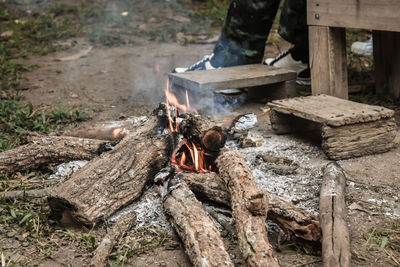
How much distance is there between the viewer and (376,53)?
4875mm

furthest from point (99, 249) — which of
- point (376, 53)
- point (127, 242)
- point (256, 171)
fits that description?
point (376, 53)

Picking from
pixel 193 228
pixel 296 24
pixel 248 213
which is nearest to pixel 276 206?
pixel 248 213

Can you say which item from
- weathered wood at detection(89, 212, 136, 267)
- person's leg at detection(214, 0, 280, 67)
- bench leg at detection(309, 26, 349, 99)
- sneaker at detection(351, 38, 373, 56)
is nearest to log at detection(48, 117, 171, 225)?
weathered wood at detection(89, 212, 136, 267)

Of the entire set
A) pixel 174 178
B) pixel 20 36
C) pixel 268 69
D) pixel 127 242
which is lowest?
pixel 127 242

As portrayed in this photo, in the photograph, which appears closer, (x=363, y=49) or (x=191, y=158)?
(x=191, y=158)

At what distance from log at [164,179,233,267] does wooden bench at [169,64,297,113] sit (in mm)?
1776

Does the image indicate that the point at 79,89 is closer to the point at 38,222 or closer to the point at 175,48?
the point at 175,48

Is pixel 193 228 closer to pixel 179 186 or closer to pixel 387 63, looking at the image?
pixel 179 186

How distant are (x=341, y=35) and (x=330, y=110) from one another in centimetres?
109

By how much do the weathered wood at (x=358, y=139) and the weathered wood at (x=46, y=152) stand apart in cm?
164

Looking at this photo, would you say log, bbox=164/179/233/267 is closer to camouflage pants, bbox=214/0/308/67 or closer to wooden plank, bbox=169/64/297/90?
wooden plank, bbox=169/64/297/90

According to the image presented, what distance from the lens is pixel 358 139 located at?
3287 mm

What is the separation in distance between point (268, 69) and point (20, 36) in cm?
493

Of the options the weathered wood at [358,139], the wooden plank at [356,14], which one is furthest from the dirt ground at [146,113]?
the wooden plank at [356,14]
